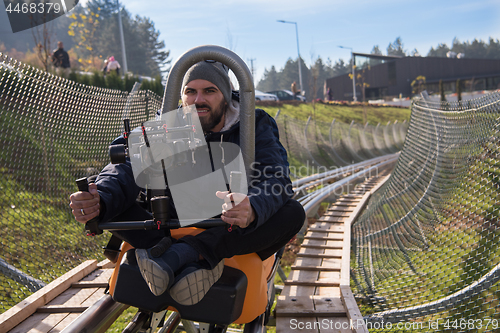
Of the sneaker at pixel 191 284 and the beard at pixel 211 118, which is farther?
the beard at pixel 211 118

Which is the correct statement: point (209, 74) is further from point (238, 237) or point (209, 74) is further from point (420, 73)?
point (420, 73)

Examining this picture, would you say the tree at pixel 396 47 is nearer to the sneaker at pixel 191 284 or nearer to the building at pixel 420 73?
the building at pixel 420 73

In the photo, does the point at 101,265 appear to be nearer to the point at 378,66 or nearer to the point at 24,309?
the point at 24,309

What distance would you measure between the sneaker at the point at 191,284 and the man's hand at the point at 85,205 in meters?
0.55

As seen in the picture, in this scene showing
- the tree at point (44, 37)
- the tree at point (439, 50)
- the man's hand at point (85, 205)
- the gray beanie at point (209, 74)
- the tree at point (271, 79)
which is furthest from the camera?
the tree at point (439, 50)

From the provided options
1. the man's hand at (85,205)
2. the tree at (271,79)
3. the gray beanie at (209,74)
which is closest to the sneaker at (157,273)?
the man's hand at (85,205)

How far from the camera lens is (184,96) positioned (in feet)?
8.63

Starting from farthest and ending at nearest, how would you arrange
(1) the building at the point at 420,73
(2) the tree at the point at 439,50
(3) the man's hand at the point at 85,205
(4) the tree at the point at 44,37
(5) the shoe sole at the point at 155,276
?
(2) the tree at the point at 439,50, (1) the building at the point at 420,73, (4) the tree at the point at 44,37, (3) the man's hand at the point at 85,205, (5) the shoe sole at the point at 155,276

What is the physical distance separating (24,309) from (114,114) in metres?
2.86

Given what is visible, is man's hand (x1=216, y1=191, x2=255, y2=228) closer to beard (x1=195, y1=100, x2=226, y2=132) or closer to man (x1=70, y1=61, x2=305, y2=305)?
man (x1=70, y1=61, x2=305, y2=305)

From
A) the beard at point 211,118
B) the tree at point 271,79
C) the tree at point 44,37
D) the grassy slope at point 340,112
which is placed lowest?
the grassy slope at point 340,112

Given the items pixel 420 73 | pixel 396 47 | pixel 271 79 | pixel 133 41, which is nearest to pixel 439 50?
pixel 396 47

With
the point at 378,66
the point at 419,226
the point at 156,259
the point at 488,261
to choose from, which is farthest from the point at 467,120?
the point at 378,66

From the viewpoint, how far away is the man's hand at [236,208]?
5.86ft
